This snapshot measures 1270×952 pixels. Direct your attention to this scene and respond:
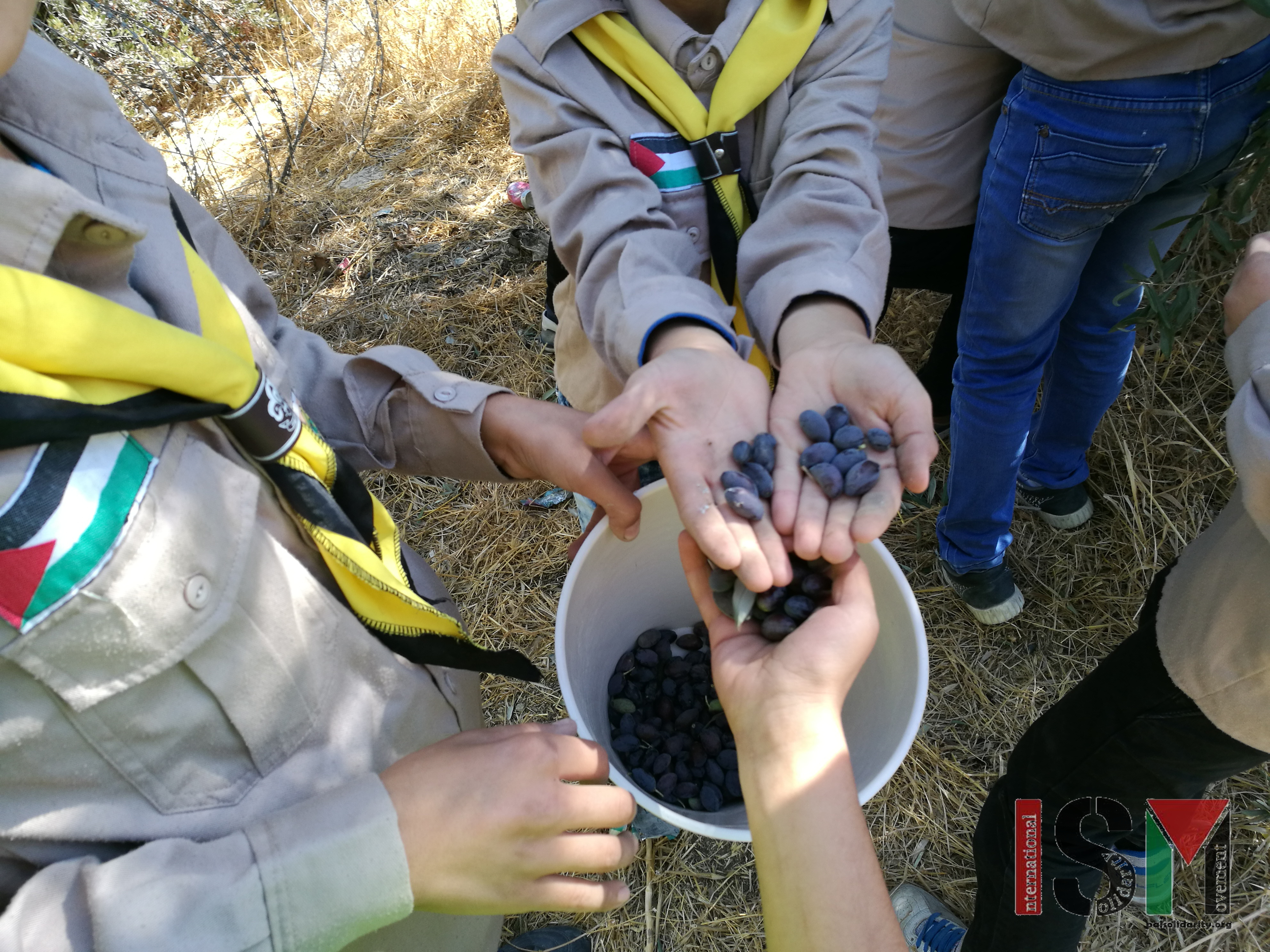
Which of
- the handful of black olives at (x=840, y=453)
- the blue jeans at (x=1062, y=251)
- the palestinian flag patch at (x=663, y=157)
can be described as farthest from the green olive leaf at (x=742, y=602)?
the blue jeans at (x=1062, y=251)

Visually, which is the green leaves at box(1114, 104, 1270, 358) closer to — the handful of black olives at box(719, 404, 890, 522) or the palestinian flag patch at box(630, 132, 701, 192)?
the handful of black olives at box(719, 404, 890, 522)

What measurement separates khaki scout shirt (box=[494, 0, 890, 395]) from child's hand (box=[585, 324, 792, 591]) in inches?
3.1

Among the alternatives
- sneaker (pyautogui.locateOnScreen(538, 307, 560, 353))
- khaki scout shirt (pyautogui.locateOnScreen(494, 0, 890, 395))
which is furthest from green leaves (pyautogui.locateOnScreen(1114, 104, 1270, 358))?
sneaker (pyautogui.locateOnScreen(538, 307, 560, 353))

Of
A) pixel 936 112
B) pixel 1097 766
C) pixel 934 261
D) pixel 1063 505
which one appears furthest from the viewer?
pixel 1063 505

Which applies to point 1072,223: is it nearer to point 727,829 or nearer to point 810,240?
point 810,240

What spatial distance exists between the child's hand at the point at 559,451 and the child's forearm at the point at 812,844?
452mm

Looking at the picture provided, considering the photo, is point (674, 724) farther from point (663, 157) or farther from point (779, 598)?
point (663, 157)

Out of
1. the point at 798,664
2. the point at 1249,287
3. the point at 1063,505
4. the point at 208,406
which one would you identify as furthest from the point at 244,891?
the point at 1063,505

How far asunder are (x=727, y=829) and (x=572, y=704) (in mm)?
286

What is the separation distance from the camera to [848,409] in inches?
51.3

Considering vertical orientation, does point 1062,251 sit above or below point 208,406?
below

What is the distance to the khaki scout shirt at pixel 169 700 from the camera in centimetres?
72

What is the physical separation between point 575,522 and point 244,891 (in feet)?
6.22

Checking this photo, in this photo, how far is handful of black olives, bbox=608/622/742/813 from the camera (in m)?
1.55
